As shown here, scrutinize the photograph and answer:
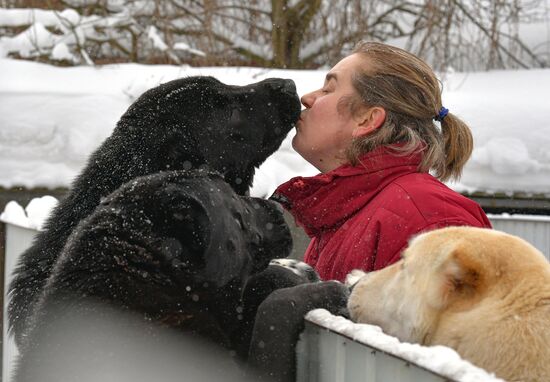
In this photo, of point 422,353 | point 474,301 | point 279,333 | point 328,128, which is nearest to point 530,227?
point 328,128

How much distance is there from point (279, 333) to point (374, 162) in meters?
1.50

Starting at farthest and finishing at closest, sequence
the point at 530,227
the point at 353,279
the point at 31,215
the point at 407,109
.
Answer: the point at 530,227, the point at 31,215, the point at 407,109, the point at 353,279

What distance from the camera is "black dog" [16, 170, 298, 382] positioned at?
2160mm

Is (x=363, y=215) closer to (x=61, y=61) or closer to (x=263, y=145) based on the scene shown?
(x=263, y=145)

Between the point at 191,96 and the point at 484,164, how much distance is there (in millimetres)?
5953

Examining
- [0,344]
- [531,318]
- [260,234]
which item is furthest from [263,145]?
[0,344]

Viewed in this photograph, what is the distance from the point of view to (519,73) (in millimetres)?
10625

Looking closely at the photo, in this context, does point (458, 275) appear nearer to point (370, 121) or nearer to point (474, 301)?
point (474, 301)

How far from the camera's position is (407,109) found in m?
3.63

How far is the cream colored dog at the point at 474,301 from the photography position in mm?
1953

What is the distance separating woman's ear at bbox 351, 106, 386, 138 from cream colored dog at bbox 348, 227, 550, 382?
1247mm

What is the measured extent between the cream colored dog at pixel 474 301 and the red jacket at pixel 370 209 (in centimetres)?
66

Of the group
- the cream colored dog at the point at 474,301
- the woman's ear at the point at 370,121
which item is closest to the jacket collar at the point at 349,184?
the woman's ear at the point at 370,121

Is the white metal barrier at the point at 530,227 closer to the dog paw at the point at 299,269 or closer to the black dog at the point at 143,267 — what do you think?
the dog paw at the point at 299,269
